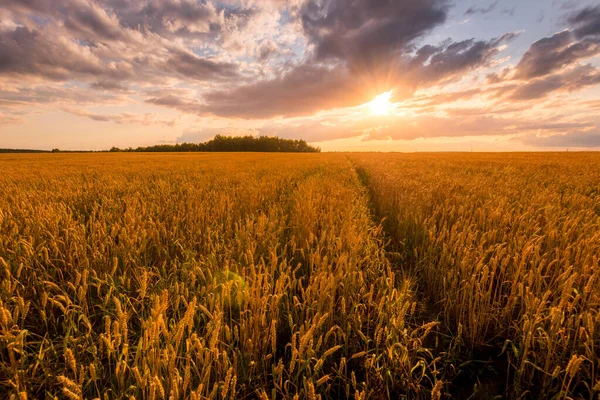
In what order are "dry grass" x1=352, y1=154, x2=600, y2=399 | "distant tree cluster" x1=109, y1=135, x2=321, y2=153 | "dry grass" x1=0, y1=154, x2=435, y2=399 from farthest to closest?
"distant tree cluster" x1=109, y1=135, x2=321, y2=153, "dry grass" x1=352, y1=154, x2=600, y2=399, "dry grass" x1=0, y1=154, x2=435, y2=399

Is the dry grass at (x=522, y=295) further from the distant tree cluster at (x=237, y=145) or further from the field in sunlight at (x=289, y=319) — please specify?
the distant tree cluster at (x=237, y=145)

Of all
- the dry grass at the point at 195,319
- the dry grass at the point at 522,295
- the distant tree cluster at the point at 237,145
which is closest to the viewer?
the dry grass at the point at 195,319

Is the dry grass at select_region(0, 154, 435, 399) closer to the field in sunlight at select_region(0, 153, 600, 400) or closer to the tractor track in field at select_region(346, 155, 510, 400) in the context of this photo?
the field in sunlight at select_region(0, 153, 600, 400)

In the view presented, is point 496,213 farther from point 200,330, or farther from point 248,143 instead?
point 248,143

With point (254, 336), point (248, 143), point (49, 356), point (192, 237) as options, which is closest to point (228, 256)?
point (192, 237)

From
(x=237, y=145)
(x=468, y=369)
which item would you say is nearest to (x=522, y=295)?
(x=468, y=369)

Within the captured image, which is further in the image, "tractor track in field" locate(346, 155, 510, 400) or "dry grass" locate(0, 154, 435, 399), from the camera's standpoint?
"tractor track in field" locate(346, 155, 510, 400)

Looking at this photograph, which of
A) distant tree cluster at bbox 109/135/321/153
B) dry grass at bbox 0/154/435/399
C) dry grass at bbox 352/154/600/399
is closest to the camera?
dry grass at bbox 0/154/435/399

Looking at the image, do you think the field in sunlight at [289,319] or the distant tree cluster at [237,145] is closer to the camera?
the field in sunlight at [289,319]

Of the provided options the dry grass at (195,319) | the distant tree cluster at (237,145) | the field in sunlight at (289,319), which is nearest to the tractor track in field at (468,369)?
the field in sunlight at (289,319)

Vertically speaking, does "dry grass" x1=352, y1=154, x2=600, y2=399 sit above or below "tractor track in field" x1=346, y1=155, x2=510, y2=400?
above

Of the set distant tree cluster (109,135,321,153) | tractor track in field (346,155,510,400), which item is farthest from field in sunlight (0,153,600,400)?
distant tree cluster (109,135,321,153)

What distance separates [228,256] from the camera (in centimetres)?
282

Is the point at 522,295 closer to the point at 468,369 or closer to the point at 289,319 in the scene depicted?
the point at 468,369
